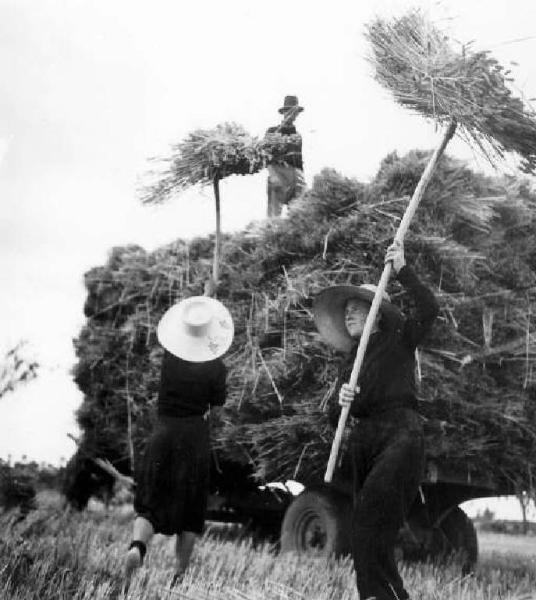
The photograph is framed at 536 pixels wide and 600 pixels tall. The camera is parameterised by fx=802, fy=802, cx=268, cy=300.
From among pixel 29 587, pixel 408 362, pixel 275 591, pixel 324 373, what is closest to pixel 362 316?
pixel 408 362

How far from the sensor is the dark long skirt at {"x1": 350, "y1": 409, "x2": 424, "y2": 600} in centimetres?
351

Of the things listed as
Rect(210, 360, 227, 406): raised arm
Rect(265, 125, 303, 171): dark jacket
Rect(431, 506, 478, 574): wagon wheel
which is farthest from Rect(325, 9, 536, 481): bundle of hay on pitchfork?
Rect(431, 506, 478, 574): wagon wheel

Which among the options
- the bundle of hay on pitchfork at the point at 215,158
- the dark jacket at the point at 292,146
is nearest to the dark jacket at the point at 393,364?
the bundle of hay on pitchfork at the point at 215,158

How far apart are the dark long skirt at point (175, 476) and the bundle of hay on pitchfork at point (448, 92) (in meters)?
1.17

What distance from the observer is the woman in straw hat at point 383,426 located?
3.55m

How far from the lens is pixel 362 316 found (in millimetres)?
4141

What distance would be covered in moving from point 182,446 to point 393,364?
1268mm

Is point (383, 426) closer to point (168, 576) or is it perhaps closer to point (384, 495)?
point (384, 495)

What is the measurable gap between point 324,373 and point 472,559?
2.11 metres

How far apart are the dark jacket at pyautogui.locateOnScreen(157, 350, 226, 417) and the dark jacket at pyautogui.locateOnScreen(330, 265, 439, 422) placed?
28.8 inches

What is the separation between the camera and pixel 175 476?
4.36 m

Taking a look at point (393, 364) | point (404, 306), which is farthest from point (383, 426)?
point (404, 306)

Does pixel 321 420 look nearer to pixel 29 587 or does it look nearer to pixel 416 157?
pixel 416 157

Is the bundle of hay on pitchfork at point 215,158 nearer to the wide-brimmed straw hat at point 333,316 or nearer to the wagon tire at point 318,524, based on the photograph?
the wide-brimmed straw hat at point 333,316
